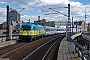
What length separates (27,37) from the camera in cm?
3409

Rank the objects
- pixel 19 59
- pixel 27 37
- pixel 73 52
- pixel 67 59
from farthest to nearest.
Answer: pixel 27 37
pixel 73 52
pixel 19 59
pixel 67 59

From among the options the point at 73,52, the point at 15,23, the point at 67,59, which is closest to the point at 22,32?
the point at 73,52

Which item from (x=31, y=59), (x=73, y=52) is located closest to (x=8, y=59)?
(x=31, y=59)

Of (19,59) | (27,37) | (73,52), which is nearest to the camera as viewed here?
(19,59)

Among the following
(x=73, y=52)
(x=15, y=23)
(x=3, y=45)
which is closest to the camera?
(x=73, y=52)

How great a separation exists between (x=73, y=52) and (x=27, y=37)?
16775 millimetres

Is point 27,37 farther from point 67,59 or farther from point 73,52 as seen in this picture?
point 67,59

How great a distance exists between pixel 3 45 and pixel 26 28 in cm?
799

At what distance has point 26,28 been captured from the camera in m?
34.7

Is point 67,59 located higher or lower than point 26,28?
lower

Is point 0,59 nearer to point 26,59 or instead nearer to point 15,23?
point 26,59

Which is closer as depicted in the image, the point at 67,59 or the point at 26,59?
the point at 67,59

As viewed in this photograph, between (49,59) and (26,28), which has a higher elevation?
(26,28)

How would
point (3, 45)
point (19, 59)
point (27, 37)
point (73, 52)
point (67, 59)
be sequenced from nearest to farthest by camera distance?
point (67, 59) < point (19, 59) < point (73, 52) < point (3, 45) < point (27, 37)
